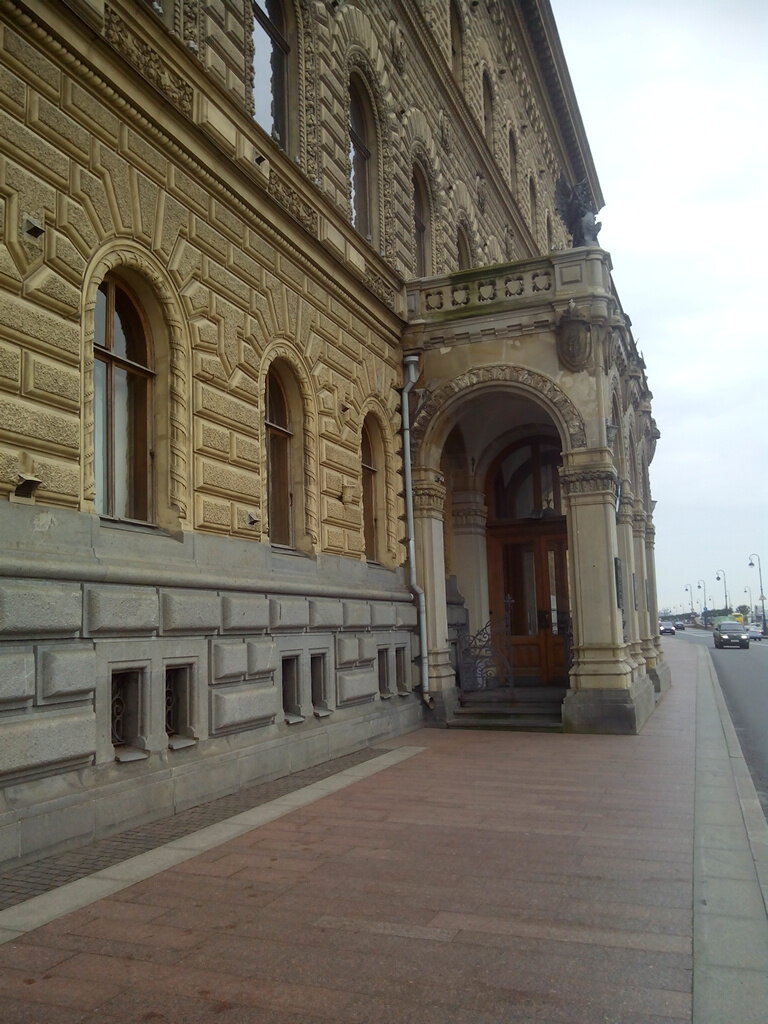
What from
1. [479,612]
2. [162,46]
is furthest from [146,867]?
[479,612]

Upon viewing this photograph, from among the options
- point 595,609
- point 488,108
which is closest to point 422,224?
A: point 488,108

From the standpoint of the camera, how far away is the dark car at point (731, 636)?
5762 centimetres

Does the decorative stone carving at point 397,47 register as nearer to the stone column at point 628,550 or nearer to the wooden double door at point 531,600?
the wooden double door at point 531,600

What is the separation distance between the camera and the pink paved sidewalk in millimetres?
4324

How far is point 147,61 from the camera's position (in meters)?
9.13

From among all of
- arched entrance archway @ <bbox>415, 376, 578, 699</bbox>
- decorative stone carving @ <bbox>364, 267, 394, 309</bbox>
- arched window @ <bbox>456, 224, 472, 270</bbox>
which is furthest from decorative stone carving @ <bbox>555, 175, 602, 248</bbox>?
arched window @ <bbox>456, 224, 472, 270</bbox>

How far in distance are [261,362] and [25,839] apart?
6110mm

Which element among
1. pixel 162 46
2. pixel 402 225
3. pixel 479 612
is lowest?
pixel 479 612

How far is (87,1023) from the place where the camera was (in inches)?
163

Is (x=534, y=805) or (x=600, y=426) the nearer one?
(x=534, y=805)

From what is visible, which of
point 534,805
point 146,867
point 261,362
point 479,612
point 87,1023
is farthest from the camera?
point 479,612

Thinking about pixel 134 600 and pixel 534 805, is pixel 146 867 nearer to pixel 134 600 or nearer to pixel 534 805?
pixel 134 600

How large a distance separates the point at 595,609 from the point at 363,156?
8.54m

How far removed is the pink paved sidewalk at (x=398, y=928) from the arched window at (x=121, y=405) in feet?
10.9
